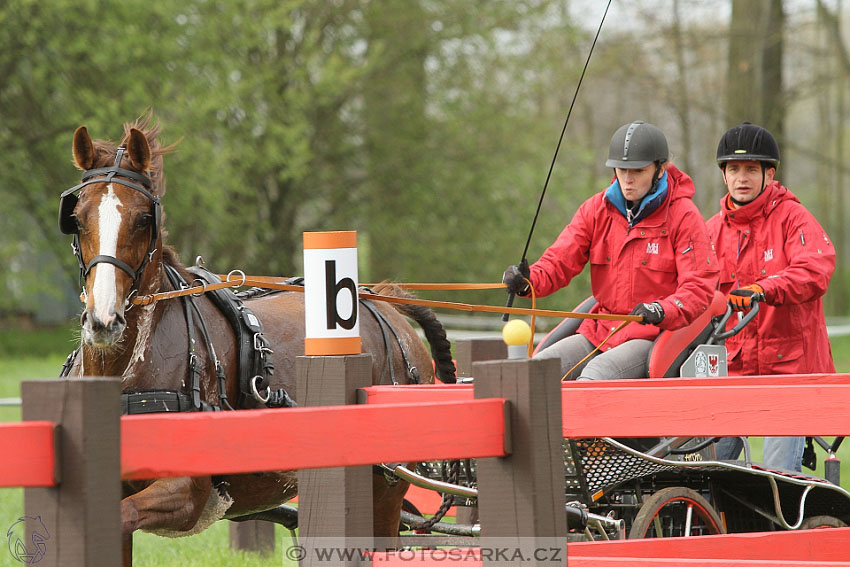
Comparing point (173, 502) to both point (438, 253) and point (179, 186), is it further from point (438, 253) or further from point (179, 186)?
point (438, 253)

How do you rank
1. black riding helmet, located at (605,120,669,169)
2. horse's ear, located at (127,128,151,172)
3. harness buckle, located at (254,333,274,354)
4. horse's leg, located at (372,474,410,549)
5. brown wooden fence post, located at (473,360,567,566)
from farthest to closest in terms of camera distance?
horse's leg, located at (372,474,410,549) < black riding helmet, located at (605,120,669,169) < harness buckle, located at (254,333,274,354) < horse's ear, located at (127,128,151,172) < brown wooden fence post, located at (473,360,567,566)

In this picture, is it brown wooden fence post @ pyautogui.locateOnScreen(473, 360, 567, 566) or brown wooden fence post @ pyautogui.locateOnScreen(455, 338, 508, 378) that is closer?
brown wooden fence post @ pyautogui.locateOnScreen(473, 360, 567, 566)

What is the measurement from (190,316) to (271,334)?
1.88 feet

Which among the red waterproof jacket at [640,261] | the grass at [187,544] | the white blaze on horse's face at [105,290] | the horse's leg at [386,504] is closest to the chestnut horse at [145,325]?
the white blaze on horse's face at [105,290]

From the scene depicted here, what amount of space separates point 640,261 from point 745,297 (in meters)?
0.52

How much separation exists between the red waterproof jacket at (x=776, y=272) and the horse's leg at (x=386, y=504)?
76.2 inches

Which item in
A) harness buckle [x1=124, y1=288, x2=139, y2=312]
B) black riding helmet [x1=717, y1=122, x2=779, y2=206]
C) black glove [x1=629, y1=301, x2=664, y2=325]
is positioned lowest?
black glove [x1=629, y1=301, x2=664, y2=325]

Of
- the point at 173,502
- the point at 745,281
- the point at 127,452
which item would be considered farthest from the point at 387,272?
the point at 127,452

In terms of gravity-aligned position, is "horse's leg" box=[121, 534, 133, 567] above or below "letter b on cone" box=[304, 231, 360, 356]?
below

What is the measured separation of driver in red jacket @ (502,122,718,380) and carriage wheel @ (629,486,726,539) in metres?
0.57

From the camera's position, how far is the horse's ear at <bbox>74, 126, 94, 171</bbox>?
4566 millimetres

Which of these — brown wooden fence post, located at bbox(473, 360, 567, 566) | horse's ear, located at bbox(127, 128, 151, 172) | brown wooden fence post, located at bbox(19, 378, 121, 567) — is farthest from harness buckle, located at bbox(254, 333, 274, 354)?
brown wooden fence post, located at bbox(19, 378, 121, 567)

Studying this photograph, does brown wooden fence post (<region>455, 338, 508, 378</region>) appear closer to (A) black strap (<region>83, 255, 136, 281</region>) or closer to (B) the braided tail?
(B) the braided tail

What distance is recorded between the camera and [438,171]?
20.3m
